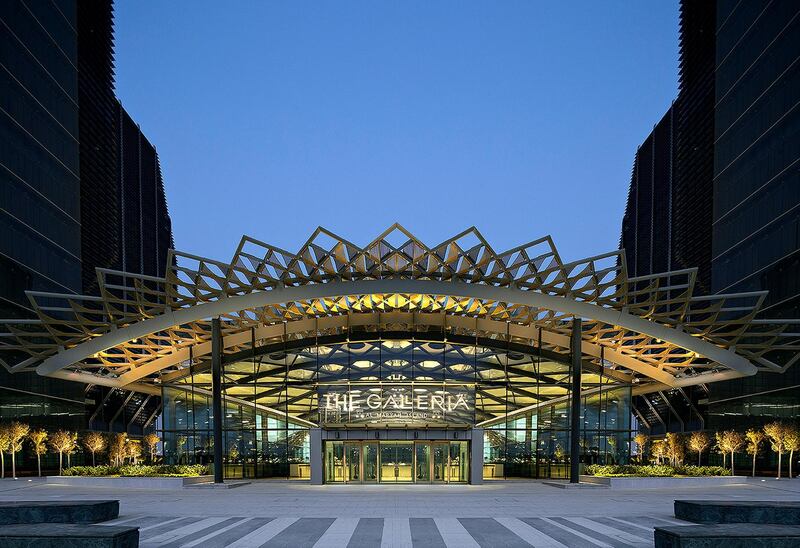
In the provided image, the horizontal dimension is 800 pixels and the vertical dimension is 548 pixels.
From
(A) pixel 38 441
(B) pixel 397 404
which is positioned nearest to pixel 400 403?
(B) pixel 397 404

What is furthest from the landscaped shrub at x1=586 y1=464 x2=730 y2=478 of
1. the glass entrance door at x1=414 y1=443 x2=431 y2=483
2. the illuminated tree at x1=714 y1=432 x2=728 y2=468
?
the illuminated tree at x1=714 y1=432 x2=728 y2=468

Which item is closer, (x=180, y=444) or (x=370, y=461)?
(x=370, y=461)

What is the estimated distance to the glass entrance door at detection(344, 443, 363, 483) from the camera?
38438 millimetres

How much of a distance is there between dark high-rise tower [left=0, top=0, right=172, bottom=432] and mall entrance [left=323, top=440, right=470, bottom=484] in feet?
70.5

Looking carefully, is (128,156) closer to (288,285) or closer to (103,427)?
(103,427)

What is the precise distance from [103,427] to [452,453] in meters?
42.6

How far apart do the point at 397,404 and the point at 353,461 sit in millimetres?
3729

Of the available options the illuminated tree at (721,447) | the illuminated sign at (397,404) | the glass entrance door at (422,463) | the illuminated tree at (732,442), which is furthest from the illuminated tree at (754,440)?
the glass entrance door at (422,463)

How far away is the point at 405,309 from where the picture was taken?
40.0 metres

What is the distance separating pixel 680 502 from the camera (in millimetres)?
18859

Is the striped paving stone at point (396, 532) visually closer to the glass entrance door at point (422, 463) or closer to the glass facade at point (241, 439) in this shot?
the glass entrance door at point (422, 463)

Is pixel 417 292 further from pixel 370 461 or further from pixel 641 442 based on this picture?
pixel 641 442

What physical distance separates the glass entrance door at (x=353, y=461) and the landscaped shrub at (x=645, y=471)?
39.6 feet

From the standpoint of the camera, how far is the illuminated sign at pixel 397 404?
39.0 metres
